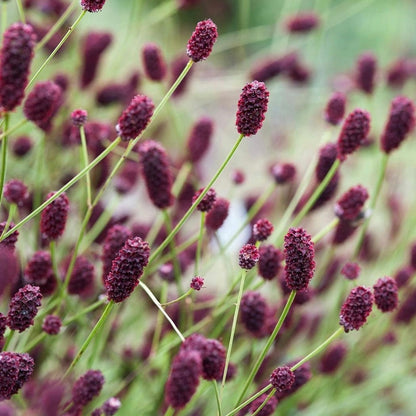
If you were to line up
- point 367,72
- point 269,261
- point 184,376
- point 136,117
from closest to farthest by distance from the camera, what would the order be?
1. point 184,376
2. point 136,117
3. point 269,261
4. point 367,72

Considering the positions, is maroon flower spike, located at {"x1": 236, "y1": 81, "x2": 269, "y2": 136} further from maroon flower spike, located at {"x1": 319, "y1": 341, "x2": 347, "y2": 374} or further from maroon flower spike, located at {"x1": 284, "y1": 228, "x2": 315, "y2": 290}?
maroon flower spike, located at {"x1": 319, "y1": 341, "x2": 347, "y2": 374}

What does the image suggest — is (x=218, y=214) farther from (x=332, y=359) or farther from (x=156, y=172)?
(x=332, y=359)

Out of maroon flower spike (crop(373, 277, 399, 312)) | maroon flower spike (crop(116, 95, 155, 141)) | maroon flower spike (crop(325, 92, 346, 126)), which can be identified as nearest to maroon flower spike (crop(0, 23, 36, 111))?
maroon flower spike (crop(116, 95, 155, 141))

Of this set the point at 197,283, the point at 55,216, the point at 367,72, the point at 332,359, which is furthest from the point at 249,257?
the point at 367,72

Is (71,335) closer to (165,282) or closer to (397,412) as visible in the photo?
(165,282)

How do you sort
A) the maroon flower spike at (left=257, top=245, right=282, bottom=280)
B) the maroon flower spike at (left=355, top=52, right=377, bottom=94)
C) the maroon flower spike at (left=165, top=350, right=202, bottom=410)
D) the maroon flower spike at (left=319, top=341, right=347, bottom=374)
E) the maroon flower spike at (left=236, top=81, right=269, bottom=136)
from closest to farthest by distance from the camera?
the maroon flower spike at (left=165, top=350, right=202, bottom=410) < the maroon flower spike at (left=236, top=81, right=269, bottom=136) < the maroon flower spike at (left=257, top=245, right=282, bottom=280) < the maroon flower spike at (left=319, top=341, right=347, bottom=374) < the maroon flower spike at (left=355, top=52, right=377, bottom=94)

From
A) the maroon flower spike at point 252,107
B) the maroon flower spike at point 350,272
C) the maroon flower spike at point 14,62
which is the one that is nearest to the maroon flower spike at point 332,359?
the maroon flower spike at point 350,272
